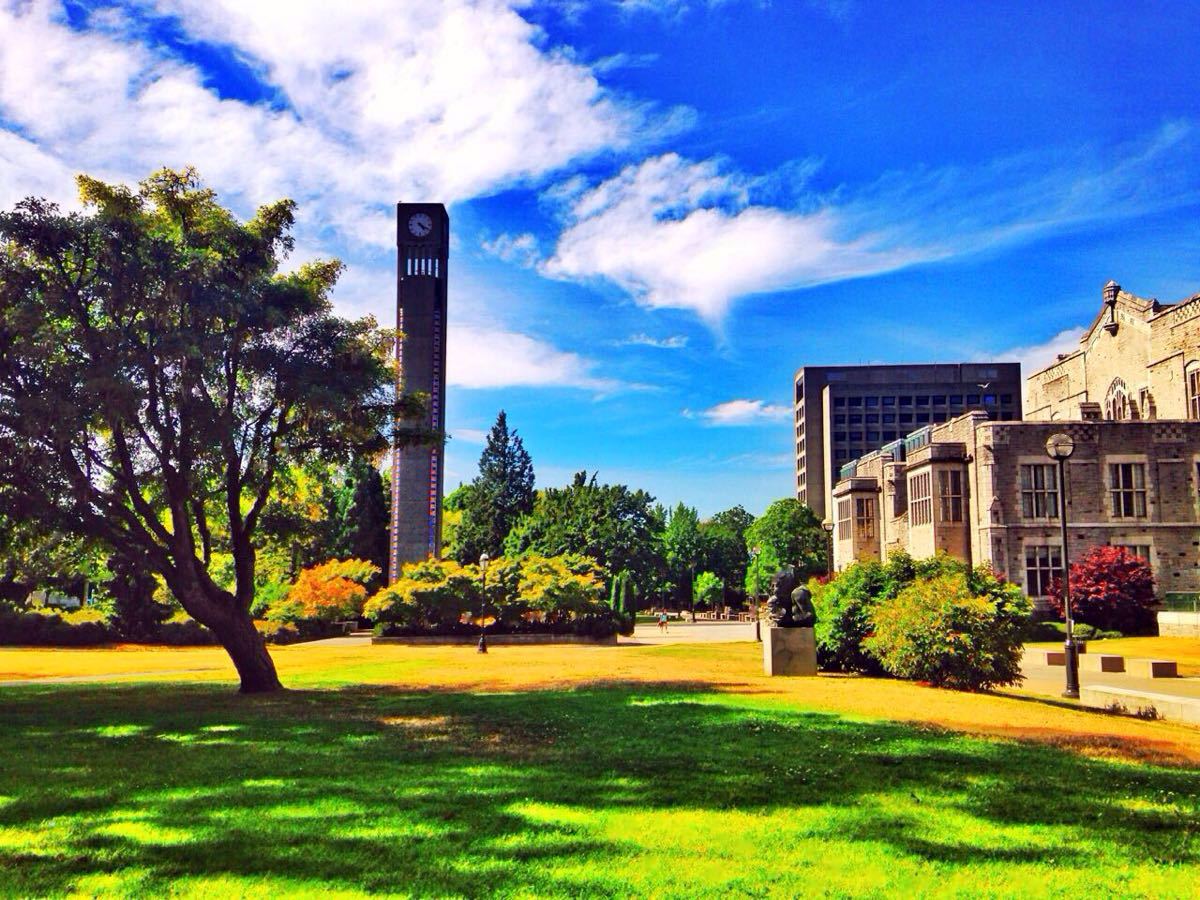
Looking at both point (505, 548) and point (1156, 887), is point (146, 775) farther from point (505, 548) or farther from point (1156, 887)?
point (505, 548)

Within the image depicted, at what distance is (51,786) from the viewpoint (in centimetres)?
918

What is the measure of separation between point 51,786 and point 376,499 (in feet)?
225

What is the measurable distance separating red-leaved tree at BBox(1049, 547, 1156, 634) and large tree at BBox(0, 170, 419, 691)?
3251 cm

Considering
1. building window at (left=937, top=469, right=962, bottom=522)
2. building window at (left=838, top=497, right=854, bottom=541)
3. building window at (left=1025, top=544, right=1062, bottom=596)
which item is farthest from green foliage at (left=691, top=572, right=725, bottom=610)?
building window at (left=1025, top=544, right=1062, bottom=596)

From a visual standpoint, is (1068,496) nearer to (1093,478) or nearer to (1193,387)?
(1093,478)

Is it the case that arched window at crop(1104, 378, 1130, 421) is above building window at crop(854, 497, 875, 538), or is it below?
above

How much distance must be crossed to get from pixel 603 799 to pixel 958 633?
1228cm

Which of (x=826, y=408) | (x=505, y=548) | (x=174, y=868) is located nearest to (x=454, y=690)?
(x=174, y=868)

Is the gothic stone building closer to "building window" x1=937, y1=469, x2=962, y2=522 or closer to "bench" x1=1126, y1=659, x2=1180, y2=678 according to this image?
"building window" x1=937, y1=469, x2=962, y2=522

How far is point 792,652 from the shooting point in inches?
826

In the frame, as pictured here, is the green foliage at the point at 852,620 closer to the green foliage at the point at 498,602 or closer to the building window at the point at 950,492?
the green foliage at the point at 498,602

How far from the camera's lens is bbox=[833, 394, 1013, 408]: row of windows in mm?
130875

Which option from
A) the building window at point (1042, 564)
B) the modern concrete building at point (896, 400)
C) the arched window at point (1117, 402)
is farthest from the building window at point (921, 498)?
the modern concrete building at point (896, 400)

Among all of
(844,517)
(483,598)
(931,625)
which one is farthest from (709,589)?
(931,625)
